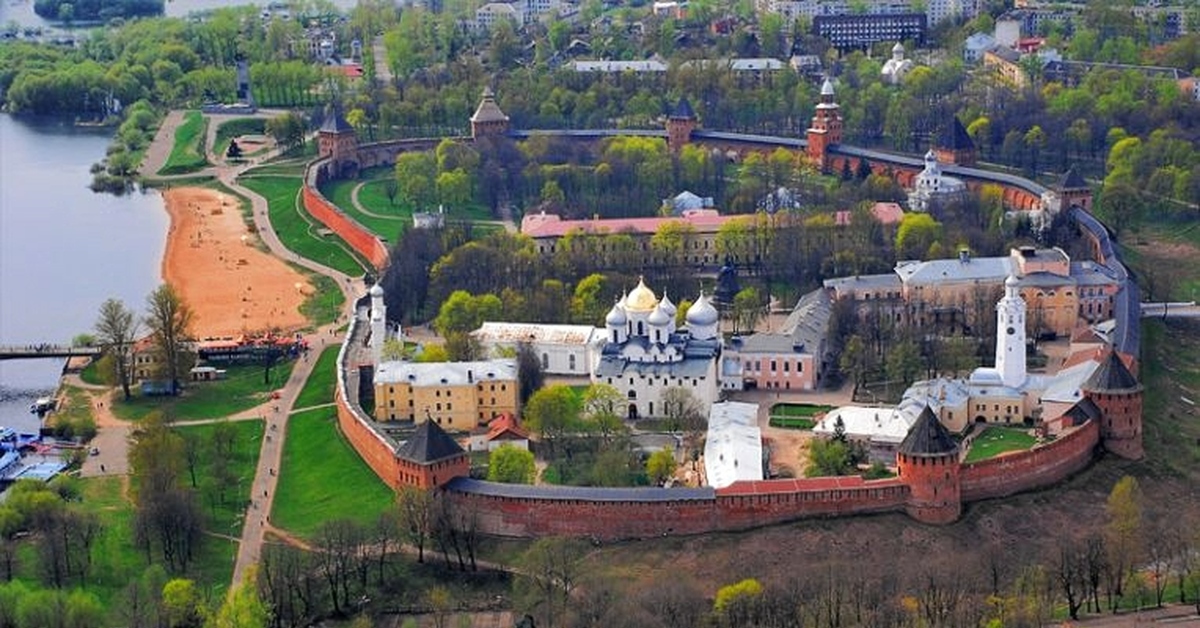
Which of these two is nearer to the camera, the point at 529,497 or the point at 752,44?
the point at 529,497

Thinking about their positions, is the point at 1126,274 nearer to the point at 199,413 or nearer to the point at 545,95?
the point at 199,413

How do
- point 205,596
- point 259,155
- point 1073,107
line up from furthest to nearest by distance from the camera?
point 259,155 < point 1073,107 < point 205,596

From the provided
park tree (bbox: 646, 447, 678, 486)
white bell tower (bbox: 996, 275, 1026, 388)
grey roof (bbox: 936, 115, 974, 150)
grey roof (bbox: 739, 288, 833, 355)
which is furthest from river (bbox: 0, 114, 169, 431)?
grey roof (bbox: 936, 115, 974, 150)

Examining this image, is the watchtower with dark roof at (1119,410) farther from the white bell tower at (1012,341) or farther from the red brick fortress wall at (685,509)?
the red brick fortress wall at (685,509)

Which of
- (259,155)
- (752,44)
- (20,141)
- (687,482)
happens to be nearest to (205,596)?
(687,482)

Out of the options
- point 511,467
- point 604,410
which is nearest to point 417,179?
point 604,410

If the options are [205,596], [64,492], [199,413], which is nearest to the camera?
[205,596]

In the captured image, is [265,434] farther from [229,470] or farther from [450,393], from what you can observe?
[450,393]

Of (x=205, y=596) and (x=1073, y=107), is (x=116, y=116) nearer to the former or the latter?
(x=1073, y=107)
